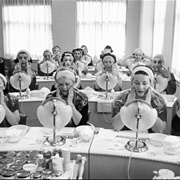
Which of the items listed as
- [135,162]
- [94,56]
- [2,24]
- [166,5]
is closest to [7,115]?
[135,162]

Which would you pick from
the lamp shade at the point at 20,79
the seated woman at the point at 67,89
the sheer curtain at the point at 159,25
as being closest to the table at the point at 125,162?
the seated woman at the point at 67,89

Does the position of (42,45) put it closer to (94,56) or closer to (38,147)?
(94,56)

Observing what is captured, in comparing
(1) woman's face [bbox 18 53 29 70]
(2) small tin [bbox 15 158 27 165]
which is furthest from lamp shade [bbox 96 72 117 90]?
(2) small tin [bbox 15 158 27 165]

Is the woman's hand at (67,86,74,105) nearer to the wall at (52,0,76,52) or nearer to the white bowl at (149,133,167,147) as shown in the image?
the white bowl at (149,133,167,147)

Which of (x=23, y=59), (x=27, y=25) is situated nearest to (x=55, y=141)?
(x=23, y=59)

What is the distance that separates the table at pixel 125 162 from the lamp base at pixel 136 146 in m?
0.03

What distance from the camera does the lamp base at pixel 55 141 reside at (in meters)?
2.27

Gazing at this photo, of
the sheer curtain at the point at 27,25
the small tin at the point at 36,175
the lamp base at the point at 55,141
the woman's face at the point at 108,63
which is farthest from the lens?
the sheer curtain at the point at 27,25

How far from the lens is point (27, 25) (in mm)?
8273

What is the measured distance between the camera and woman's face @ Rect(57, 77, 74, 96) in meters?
2.87

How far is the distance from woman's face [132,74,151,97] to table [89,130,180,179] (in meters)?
0.59

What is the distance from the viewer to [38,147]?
2.23m

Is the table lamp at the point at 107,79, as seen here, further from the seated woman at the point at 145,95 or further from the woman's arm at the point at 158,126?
the woman's arm at the point at 158,126

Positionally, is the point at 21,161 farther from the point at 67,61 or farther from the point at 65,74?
the point at 67,61
